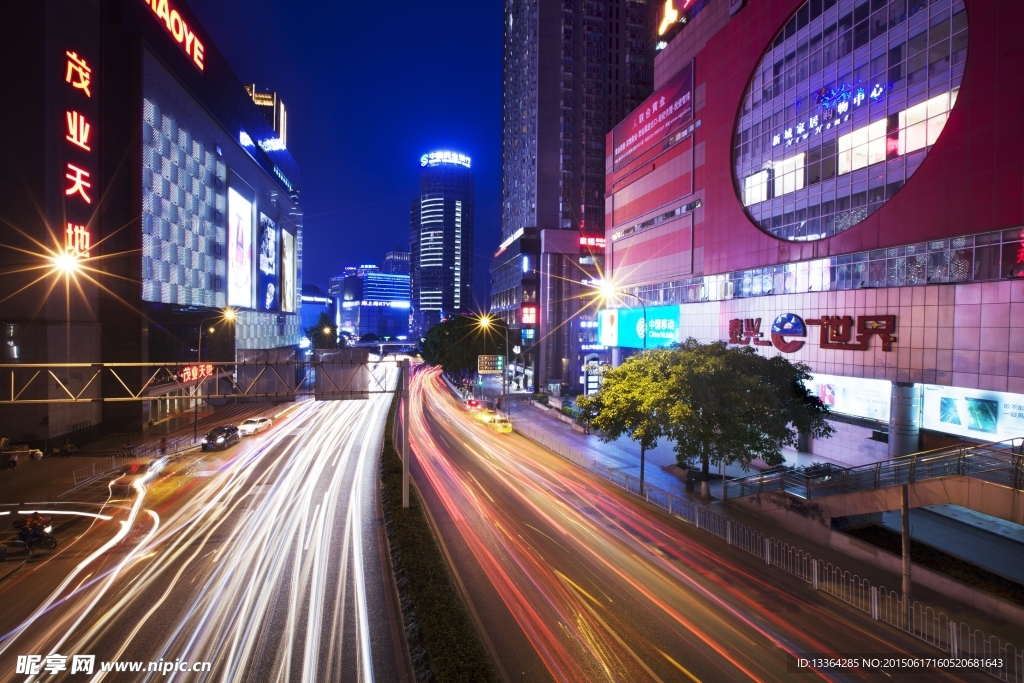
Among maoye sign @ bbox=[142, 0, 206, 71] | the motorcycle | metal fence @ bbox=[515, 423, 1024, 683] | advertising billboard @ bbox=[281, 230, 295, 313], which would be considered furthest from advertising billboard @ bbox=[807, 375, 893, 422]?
advertising billboard @ bbox=[281, 230, 295, 313]

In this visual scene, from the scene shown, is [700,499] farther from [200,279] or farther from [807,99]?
[200,279]

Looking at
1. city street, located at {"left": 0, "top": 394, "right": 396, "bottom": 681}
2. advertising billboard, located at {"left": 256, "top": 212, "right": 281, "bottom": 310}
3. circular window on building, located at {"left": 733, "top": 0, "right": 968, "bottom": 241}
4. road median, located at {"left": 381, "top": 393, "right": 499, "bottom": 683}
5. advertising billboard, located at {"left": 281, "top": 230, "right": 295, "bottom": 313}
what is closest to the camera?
road median, located at {"left": 381, "top": 393, "right": 499, "bottom": 683}

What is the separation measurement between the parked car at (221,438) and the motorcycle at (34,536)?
16.7 m

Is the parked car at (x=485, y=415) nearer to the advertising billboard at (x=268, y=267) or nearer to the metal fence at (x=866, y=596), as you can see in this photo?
the metal fence at (x=866, y=596)

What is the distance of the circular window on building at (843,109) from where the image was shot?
82.5ft

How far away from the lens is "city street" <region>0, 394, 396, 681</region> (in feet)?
42.7

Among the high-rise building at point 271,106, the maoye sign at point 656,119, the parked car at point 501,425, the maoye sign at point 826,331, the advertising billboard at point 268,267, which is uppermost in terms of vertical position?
the high-rise building at point 271,106

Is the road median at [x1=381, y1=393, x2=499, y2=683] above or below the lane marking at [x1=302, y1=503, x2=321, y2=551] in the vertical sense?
above

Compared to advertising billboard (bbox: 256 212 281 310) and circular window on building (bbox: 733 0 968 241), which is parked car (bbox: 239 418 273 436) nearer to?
advertising billboard (bbox: 256 212 281 310)

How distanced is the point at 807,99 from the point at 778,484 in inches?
1009

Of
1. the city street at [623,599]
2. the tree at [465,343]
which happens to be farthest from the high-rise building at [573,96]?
the city street at [623,599]

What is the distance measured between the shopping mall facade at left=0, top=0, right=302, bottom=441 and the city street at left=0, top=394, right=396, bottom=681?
11.1 metres

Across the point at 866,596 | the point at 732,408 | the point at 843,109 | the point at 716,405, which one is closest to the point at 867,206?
the point at 843,109

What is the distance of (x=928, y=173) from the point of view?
24.9 metres
